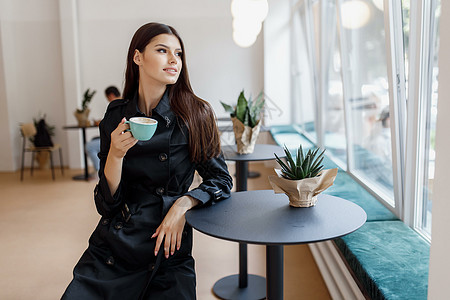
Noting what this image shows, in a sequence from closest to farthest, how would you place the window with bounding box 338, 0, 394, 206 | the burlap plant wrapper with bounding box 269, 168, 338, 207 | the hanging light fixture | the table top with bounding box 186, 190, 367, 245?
1. the table top with bounding box 186, 190, 367, 245
2. the burlap plant wrapper with bounding box 269, 168, 338, 207
3. the window with bounding box 338, 0, 394, 206
4. the hanging light fixture

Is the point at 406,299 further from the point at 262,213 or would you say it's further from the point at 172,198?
the point at 172,198

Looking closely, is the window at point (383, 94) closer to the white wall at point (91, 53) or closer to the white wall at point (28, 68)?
the white wall at point (91, 53)

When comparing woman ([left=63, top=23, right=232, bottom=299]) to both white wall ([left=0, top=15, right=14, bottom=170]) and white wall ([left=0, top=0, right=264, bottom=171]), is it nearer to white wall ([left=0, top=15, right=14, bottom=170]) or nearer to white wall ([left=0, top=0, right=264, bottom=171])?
white wall ([left=0, top=0, right=264, bottom=171])

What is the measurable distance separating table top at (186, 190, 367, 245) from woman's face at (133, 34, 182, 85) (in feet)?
1.78

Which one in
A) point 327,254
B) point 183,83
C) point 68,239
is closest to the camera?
point 183,83

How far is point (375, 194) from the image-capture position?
137 inches

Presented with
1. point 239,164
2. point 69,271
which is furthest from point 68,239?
point 239,164

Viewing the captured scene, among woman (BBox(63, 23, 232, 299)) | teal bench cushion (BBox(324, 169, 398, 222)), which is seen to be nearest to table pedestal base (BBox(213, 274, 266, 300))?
teal bench cushion (BBox(324, 169, 398, 222))

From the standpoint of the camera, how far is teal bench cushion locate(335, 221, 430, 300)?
1.97 m

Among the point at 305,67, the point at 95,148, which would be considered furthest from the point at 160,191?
the point at 305,67

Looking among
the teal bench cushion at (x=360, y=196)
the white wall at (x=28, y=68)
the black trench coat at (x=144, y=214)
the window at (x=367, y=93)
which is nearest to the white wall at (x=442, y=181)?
the black trench coat at (x=144, y=214)

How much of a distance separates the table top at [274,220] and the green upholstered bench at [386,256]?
0.41m

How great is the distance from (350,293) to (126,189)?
1.35 metres

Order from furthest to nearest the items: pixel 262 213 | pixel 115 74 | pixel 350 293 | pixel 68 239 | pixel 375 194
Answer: pixel 115 74, pixel 68 239, pixel 375 194, pixel 350 293, pixel 262 213
